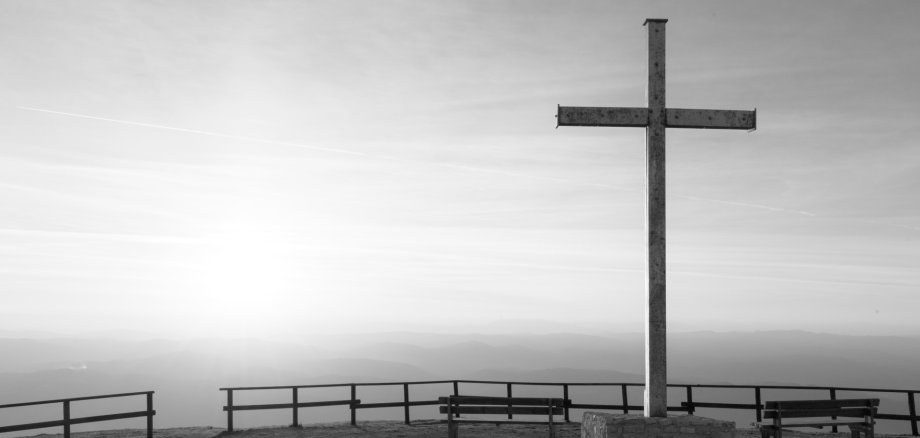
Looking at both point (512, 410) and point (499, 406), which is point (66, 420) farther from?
point (512, 410)

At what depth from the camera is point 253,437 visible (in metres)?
15.0

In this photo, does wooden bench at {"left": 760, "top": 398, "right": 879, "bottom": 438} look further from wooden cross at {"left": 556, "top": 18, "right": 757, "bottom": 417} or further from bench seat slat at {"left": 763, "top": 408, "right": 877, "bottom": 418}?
wooden cross at {"left": 556, "top": 18, "right": 757, "bottom": 417}

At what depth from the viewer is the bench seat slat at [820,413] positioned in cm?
1240

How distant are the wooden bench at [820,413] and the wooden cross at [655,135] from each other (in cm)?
283

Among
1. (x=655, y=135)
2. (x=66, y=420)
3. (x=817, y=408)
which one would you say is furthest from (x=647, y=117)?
(x=66, y=420)

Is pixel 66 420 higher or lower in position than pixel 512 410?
lower

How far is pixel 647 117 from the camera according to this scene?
11.1 m

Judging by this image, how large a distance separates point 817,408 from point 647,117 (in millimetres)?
5601

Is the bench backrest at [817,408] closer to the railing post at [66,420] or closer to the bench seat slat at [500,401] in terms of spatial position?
the bench seat slat at [500,401]

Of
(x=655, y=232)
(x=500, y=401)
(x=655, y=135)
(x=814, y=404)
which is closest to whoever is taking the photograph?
(x=655, y=232)

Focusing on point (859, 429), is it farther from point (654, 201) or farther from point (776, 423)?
point (654, 201)

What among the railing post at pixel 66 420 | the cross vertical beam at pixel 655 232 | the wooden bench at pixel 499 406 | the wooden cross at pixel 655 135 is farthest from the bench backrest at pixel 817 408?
the railing post at pixel 66 420

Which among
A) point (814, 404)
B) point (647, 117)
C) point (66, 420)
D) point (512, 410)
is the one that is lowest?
point (66, 420)

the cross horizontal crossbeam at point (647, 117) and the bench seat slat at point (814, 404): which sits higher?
the cross horizontal crossbeam at point (647, 117)
